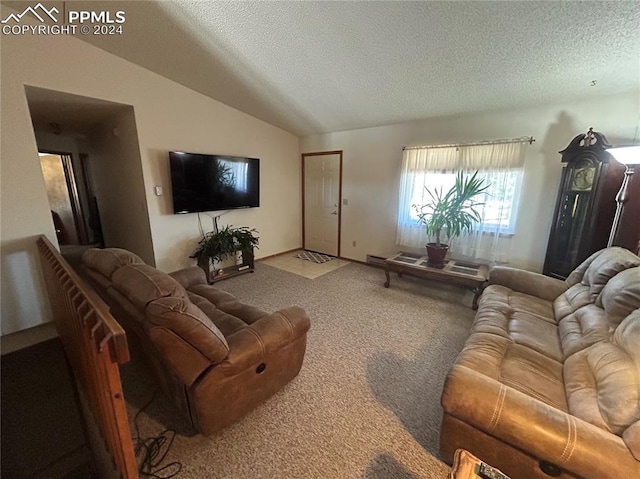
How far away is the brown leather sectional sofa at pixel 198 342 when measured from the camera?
122 cm

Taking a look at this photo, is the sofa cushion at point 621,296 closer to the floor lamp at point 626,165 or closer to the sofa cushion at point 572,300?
the sofa cushion at point 572,300

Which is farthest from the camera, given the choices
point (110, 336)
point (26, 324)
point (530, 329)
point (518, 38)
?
point (26, 324)

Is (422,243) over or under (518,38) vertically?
under

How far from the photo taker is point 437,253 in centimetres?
338

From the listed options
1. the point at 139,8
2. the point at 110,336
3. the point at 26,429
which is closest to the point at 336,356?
the point at 110,336

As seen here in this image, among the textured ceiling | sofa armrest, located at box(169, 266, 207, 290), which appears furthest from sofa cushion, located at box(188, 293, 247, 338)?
the textured ceiling

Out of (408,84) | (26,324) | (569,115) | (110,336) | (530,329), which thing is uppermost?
(408,84)

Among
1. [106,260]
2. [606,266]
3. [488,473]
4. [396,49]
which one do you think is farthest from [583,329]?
[106,260]

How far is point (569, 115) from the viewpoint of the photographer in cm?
286

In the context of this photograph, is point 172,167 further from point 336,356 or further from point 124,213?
point 336,356

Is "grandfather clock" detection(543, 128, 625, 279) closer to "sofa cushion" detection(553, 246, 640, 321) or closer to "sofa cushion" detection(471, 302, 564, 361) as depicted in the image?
"sofa cushion" detection(553, 246, 640, 321)

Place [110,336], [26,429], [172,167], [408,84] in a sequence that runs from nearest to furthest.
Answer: [110,336], [26,429], [408,84], [172,167]

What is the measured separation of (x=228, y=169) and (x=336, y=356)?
122 inches

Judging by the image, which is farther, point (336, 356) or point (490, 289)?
point (490, 289)
